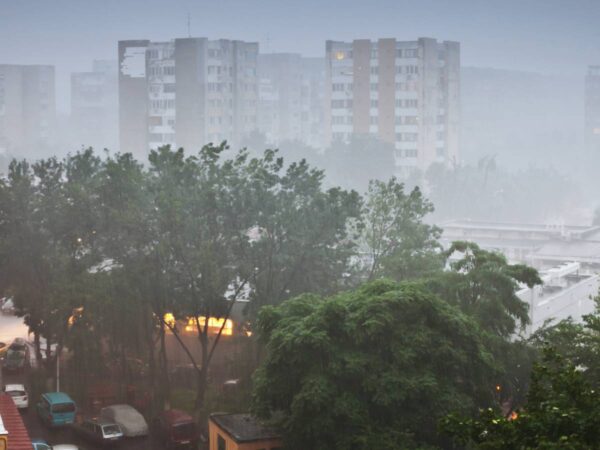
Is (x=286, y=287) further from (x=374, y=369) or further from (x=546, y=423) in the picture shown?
(x=546, y=423)

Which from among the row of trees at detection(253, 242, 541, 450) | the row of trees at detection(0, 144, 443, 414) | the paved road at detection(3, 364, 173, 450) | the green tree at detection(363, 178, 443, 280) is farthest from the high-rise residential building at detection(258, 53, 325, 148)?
the row of trees at detection(253, 242, 541, 450)

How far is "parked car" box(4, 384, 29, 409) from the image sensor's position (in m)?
35.2

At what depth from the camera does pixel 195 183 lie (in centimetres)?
3662

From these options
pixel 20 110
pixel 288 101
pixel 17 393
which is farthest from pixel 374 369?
pixel 20 110

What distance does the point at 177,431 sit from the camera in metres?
31.1

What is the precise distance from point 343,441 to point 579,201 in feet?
432

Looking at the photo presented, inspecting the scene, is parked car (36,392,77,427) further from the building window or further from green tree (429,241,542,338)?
green tree (429,241,542,338)

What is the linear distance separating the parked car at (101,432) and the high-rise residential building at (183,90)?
96.7m

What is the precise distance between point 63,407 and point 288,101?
150 m

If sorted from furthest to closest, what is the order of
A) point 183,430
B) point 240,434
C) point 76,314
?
point 76,314 < point 183,430 < point 240,434

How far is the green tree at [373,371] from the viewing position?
2336cm

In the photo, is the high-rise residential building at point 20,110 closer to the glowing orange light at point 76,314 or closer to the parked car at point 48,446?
the glowing orange light at point 76,314

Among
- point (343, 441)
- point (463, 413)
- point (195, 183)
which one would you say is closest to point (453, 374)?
point (463, 413)

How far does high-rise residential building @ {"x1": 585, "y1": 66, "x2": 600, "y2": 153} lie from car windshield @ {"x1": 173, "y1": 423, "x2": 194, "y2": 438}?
174 m
